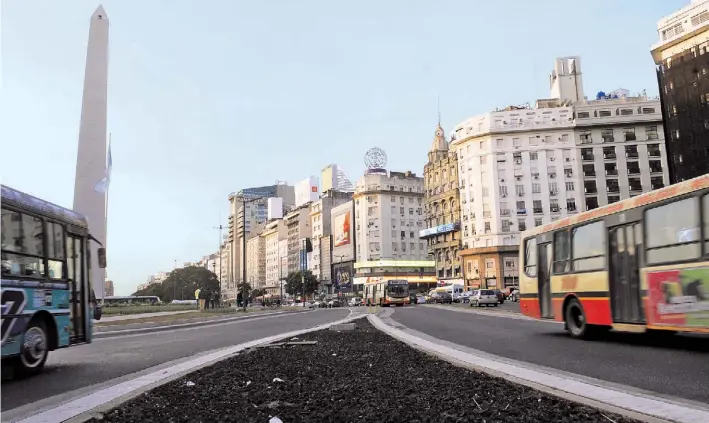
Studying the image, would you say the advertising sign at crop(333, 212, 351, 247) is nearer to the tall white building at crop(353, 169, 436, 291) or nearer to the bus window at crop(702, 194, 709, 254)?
the tall white building at crop(353, 169, 436, 291)

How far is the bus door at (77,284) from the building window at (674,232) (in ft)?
38.0

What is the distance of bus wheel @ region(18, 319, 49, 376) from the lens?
8.81 metres

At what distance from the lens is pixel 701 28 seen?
230ft

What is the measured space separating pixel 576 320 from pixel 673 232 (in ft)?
13.9

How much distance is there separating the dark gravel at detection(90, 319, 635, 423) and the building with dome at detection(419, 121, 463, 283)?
94.8 metres

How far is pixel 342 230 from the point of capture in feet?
494

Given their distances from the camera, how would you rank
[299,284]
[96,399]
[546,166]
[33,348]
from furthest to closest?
1. [299,284]
2. [546,166]
3. [33,348]
4. [96,399]

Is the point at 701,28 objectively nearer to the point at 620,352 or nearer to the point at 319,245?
the point at 620,352

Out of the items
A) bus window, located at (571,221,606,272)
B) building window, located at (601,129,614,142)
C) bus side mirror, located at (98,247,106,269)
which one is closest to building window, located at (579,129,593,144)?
building window, located at (601,129,614,142)

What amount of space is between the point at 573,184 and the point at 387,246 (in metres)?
56.1

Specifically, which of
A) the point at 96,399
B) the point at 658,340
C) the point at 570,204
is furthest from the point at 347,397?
the point at 570,204

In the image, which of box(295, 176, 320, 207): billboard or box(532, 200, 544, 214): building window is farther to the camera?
box(295, 176, 320, 207): billboard

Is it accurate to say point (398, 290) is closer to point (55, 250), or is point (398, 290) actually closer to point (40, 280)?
point (55, 250)

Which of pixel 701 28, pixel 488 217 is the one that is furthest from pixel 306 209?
pixel 701 28
